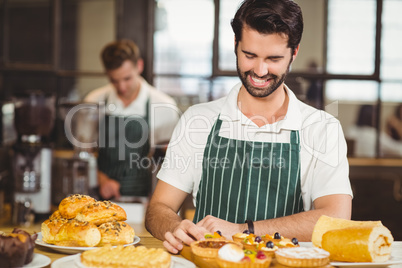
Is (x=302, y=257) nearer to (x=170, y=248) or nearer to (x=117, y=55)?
(x=170, y=248)

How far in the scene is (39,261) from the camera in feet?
4.31

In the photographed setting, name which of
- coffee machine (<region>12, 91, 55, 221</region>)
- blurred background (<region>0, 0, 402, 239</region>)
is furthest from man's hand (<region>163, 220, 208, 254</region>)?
blurred background (<region>0, 0, 402, 239</region>)

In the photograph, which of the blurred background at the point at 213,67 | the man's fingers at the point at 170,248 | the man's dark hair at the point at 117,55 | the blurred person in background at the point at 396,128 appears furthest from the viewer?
the blurred person in background at the point at 396,128

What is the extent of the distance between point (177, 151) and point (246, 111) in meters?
0.30

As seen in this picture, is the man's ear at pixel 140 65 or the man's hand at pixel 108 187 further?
the man's ear at pixel 140 65

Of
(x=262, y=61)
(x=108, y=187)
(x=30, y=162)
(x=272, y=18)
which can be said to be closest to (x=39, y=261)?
(x=262, y=61)

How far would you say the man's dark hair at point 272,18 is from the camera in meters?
1.93

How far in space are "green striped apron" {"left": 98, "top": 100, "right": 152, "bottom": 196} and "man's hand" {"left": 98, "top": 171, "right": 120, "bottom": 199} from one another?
0.08 meters

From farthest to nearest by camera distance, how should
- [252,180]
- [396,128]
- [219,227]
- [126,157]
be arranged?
[396,128]
[126,157]
[252,180]
[219,227]

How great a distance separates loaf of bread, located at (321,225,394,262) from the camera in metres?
1.35

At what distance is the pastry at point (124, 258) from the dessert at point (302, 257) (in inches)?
10.4

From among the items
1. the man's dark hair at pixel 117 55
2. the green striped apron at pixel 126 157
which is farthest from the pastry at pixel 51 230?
the man's dark hair at pixel 117 55

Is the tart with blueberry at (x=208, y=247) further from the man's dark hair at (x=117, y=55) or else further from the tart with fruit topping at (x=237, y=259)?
the man's dark hair at (x=117, y=55)

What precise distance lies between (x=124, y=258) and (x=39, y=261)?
219 millimetres
